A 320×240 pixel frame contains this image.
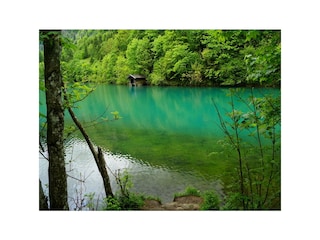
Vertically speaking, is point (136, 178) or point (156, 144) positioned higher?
point (156, 144)

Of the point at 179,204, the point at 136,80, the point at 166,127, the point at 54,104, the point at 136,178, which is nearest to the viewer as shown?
the point at 54,104

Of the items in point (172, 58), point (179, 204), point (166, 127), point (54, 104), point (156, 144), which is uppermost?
point (172, 58)

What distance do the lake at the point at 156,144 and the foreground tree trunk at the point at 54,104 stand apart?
0.48m

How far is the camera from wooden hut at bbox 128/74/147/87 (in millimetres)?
9102

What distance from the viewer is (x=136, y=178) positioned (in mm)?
5555

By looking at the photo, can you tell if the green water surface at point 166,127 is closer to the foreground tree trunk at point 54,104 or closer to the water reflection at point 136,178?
the water reflection at point 136,178

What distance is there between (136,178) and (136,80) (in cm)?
426

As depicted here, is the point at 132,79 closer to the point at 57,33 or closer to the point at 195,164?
the point at 195,164

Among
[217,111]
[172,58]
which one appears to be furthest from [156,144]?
[217,111]

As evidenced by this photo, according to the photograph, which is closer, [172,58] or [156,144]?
[156,144]

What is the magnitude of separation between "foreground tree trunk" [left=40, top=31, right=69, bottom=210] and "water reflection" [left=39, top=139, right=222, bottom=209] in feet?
5.20

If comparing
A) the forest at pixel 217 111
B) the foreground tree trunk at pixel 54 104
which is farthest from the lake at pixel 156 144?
the foreground tree trunk at pixel 54 104

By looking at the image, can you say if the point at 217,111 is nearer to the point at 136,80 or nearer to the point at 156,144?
Answer: the point at 156,144
